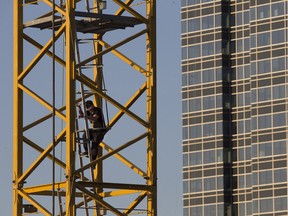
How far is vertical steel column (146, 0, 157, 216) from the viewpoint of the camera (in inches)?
1446

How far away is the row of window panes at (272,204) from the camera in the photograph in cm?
18200

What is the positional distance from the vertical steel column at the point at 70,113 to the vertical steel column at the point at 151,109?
2.70m

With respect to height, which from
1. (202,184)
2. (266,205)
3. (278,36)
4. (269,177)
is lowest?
(266,205)

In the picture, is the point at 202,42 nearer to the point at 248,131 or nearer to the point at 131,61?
the point at 248,131

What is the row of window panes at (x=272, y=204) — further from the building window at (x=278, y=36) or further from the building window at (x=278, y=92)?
the building window at (x=278, y=36)

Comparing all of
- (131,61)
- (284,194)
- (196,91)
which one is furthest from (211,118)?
(131,61)

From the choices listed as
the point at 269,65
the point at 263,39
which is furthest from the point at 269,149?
the point at 263,39

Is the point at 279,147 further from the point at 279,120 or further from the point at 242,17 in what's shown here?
the point at 242,17

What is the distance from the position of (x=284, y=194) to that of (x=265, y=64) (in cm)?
1882

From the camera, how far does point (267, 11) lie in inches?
7520

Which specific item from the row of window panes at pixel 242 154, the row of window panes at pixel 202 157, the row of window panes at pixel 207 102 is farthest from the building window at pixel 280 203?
the row of window panes at pixel 207 102

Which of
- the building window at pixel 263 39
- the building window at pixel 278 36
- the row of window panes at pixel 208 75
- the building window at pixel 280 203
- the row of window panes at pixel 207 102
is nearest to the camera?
the building window at pixel 280 203

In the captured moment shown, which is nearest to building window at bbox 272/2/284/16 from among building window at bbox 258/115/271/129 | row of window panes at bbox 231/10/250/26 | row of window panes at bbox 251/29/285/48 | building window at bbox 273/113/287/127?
row of window panes at bbox 251/29/285/48

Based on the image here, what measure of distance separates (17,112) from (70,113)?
3.34 metres
